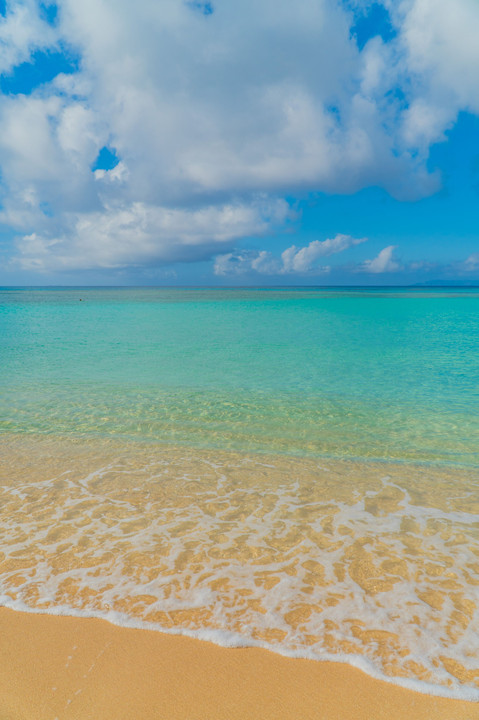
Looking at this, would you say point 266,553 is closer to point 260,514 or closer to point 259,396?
point 260,514

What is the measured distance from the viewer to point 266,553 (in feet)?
15.8

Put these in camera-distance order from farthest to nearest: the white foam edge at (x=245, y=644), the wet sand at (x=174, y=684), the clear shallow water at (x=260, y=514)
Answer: the clear shallow water at (x=260, y=514), the white foam edge at (x=245, y=644), the wet sand at (x=174, y=684)

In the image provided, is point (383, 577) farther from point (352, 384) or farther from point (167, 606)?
point (352, 384)

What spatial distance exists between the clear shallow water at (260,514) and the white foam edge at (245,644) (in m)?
0.02

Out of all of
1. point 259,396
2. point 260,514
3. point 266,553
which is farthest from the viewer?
point 259,396

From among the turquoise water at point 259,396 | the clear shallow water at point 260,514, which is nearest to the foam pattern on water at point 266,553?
the clear shallow water at point 260,514

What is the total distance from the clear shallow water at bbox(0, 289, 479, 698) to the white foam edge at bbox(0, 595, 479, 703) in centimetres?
2

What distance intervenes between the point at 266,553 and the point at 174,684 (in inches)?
73.8

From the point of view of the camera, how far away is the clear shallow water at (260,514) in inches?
148

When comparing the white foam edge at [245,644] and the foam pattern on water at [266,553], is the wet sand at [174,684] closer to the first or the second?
the white foam edge at [245,644]

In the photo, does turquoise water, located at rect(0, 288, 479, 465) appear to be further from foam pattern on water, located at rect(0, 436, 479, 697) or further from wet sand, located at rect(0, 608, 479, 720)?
wet sand, located at rect(0, 608, 479, 720)

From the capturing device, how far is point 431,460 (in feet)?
25.6

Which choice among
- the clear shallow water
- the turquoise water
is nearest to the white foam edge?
the clear shallow water

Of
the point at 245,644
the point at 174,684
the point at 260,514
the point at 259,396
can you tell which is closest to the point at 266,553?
the point at 260,514
